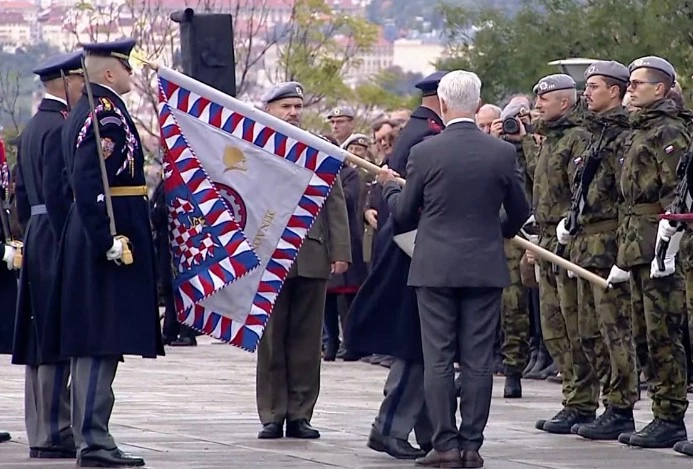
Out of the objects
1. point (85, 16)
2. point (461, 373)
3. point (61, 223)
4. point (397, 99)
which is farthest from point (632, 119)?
point (397, 99)

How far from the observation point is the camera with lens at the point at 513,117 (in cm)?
1396

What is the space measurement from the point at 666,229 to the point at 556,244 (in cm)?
188

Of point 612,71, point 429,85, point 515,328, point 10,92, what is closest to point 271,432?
point 429,85

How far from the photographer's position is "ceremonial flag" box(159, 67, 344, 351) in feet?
32.5

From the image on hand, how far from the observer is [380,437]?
33.0 ft

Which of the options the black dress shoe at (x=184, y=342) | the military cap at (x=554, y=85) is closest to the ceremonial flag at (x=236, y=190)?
the military cap at (x=554, y=85)

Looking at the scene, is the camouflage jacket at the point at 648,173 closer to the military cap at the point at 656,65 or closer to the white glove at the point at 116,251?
the military cap at the point at 656,65

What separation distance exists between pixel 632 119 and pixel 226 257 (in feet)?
8.27

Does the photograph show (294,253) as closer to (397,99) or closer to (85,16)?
(85,16)

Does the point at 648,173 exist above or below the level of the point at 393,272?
above

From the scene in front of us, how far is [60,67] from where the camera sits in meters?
9.99

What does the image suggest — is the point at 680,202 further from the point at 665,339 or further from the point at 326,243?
the point at 326,243

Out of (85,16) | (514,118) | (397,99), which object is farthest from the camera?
(397,99)

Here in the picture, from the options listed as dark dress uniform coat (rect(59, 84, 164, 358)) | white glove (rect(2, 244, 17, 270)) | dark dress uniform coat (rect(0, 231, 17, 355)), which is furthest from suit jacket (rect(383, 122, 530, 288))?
dark dress uniform coat (rect(0, 231, 17, 355))
